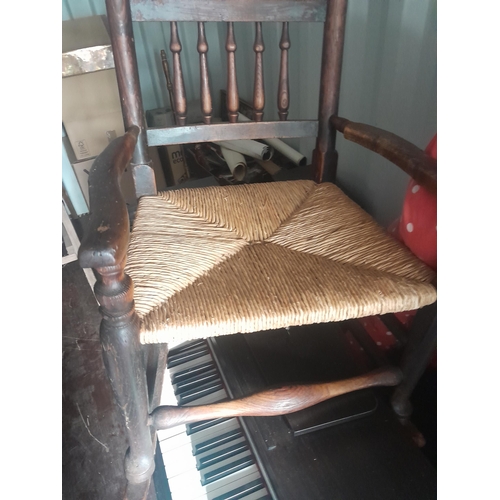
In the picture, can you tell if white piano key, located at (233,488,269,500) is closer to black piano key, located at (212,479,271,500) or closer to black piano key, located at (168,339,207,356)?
black piano key, located at (212,479,271,500)

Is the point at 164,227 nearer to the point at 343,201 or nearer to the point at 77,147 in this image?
the point at 343,201

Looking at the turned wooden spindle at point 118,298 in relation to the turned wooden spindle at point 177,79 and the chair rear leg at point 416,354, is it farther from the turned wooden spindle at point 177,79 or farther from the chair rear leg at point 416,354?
the chair rear leg at point 416,354

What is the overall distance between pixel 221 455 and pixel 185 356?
253 millimetres

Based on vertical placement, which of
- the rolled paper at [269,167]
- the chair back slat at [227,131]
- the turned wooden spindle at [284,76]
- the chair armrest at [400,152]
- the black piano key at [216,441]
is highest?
the turned wooden spindle at [284,76]

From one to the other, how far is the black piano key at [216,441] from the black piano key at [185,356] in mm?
199

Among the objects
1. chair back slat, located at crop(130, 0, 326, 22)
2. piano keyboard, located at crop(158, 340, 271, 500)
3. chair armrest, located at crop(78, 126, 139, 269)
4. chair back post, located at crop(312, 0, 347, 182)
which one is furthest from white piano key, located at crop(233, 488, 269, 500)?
chair back slat, located at crop(130, 0, 326, 22)

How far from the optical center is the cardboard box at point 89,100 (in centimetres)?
124

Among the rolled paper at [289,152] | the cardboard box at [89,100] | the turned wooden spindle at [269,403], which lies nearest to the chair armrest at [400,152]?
the turned wooden spindle at [269,403]

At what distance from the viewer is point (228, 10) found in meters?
0.77

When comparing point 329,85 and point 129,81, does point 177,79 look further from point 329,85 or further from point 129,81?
point 329,85

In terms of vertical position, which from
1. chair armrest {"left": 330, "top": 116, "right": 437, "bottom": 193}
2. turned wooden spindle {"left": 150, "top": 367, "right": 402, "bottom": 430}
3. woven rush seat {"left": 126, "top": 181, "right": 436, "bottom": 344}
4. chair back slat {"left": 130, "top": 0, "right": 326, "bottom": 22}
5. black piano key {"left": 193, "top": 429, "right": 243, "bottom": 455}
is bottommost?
black piano key {"left": 193, "top": 429, "right": 243, "bottom": 455}

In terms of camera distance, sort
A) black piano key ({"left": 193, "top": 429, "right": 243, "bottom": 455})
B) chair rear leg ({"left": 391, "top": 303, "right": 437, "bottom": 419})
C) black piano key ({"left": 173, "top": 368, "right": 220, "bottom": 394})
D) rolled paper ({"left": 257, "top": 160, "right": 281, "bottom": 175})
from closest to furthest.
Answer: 1. chair rear leg ({"left": 391, "top": 303, "right": 437, "bottom": 419})
2. black piano key ({"left": 193, "top": 429, "right": 243, "bottom": 455})
3. black piano key ({"left": 173, "top": 368, "right": 220, "bottom": 394})
4. rolled paper ({"left": 257, "top": 160, "right": 281, "bottom": 175})

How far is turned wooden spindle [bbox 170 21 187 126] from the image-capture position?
766 millimetres

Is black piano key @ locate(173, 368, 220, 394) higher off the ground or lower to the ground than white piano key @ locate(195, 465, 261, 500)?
higher
